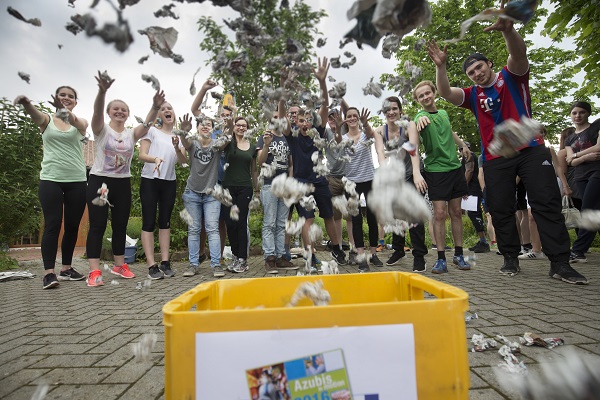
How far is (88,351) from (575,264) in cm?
560

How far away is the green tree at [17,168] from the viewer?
20.6 ft

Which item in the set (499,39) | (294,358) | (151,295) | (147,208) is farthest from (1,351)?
(499,39)

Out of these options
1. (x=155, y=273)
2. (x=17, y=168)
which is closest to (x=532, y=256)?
(x=155, y=273)

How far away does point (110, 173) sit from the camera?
4152 mm

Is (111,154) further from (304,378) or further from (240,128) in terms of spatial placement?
(304,378)

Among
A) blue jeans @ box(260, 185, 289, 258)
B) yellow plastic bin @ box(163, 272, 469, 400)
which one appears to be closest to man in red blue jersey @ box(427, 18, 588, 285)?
blue jeans @ box(260, 185, 289, 258)

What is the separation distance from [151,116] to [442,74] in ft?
10.1

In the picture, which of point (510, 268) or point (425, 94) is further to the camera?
point (425, 94)

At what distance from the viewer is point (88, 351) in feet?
6.72

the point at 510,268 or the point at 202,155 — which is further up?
the point at 202,155

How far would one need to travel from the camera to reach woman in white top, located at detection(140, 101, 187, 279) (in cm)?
447

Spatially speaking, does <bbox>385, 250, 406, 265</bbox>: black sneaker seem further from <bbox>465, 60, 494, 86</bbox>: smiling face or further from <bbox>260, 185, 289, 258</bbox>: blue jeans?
<bbox>465, 60, 494, 86</bbox>: smiling face

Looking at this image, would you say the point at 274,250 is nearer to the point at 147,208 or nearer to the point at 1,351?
the point at 147,208

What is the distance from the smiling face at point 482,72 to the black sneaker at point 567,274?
1845 mm
